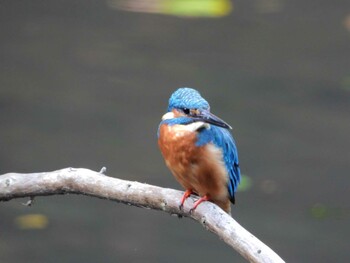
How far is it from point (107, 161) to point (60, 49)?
1.15 m

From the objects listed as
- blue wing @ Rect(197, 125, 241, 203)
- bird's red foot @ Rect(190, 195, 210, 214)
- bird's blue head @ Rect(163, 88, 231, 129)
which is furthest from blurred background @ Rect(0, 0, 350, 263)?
bird's blue head @ Rect(163, 88, 231, 129)

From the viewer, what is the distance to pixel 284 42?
6.04m

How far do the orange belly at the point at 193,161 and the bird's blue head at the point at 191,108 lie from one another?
0.13 feet

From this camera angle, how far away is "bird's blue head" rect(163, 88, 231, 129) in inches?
105

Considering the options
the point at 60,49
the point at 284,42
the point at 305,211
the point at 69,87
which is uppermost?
the point at 284,42

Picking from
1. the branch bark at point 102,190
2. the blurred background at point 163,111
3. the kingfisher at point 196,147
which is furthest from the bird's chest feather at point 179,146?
the blurred background at point 163,111

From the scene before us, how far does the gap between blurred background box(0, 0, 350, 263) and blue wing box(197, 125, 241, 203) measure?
1509mm

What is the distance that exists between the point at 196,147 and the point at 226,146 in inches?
4.8

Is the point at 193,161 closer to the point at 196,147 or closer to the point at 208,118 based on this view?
the point at 196,147

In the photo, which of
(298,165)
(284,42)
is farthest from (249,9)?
(298,165)

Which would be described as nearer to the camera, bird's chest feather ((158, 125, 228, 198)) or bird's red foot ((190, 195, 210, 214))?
bird's red foot ((190, 195, 210, 214))

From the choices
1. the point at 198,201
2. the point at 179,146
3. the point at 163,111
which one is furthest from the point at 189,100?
the point at 163,111

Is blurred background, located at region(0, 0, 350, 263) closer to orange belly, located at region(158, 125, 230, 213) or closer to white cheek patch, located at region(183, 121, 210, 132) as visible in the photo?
orange belly, located at region(158, 125, 230, 213)

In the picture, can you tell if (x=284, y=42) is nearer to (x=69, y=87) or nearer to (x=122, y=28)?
(x=122, y=28)
